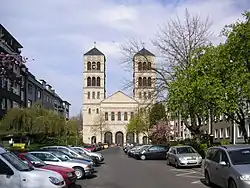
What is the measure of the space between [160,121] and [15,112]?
32.6 metres

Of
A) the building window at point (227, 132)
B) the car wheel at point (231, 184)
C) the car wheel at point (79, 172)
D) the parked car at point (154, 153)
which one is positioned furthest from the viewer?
the building window at point (227, 132)

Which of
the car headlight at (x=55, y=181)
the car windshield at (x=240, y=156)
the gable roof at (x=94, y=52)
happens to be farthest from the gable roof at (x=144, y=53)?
the gable roof at (x=94, y=52)

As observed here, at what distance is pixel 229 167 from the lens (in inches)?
560

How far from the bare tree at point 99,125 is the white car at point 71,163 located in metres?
102

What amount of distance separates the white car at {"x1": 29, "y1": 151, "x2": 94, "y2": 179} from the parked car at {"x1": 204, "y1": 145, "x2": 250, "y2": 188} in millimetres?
6141

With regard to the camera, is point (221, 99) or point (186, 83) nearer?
point (221, 99)

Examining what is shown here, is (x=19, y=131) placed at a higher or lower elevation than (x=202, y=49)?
lower

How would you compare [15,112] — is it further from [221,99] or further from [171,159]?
[221,99]

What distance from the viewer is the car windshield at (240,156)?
1435 cm

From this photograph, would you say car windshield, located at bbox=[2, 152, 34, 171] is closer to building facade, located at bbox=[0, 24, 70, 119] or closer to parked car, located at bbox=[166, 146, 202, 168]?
parked car, located at bbox=[166, 146, 202, 168]

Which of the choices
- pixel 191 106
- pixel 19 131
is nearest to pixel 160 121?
pixel 19 131

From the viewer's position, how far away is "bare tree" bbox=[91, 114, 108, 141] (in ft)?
405

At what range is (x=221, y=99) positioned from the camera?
2986cm

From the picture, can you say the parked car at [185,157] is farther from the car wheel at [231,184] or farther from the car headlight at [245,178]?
the car headlight at [245,178]
